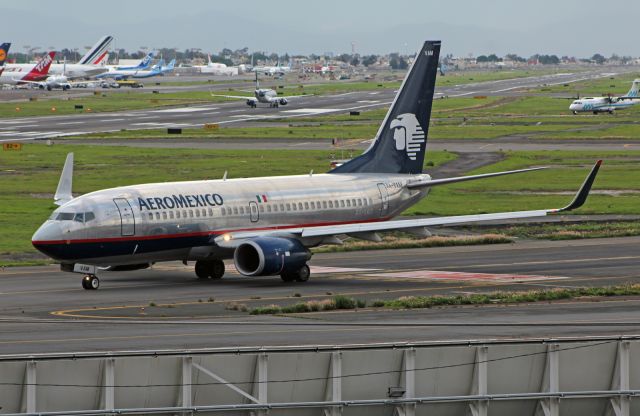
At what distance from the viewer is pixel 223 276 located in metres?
62.1

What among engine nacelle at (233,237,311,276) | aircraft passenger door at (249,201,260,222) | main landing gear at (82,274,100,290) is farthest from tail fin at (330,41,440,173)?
main landing gear at (82,274,100,290)

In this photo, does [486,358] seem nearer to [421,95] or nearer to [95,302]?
[95,302]

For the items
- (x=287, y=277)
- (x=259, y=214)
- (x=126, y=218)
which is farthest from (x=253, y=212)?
(x=126, y=218)

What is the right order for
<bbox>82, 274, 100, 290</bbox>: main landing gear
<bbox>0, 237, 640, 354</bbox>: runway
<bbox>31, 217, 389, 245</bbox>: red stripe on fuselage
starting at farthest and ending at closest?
1. <bbox>82, 274, 100, 290</bbox>: main landing gear
2. <bbox>31, 217, 389, 245</bbox>: red stripe on fuselage
3. <bbox>0, 237, 640, 354</bbox>: runway

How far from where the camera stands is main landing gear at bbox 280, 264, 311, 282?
58.8 m

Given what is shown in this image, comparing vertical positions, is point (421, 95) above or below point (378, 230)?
above

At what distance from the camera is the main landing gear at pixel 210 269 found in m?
60.9

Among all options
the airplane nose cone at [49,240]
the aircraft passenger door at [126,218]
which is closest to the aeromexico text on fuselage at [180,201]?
the aircraft passenger door at [126,218]

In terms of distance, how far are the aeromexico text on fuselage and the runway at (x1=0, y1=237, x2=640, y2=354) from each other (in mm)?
3521

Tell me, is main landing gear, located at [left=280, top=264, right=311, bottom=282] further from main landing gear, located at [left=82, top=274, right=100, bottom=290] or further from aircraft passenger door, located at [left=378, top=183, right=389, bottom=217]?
main landing gear, located at [left=82, top=274, right=100, bottom=290]

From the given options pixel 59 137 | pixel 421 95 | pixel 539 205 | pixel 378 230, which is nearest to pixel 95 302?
pixel 378 230

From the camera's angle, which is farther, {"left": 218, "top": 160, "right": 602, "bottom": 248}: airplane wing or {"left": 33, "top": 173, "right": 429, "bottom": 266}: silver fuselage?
{"left": 218, "top": 160, "right": 602, "bottom": 248}: airplane wing

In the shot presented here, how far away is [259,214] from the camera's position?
2388 inches

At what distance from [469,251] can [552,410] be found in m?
40.6
